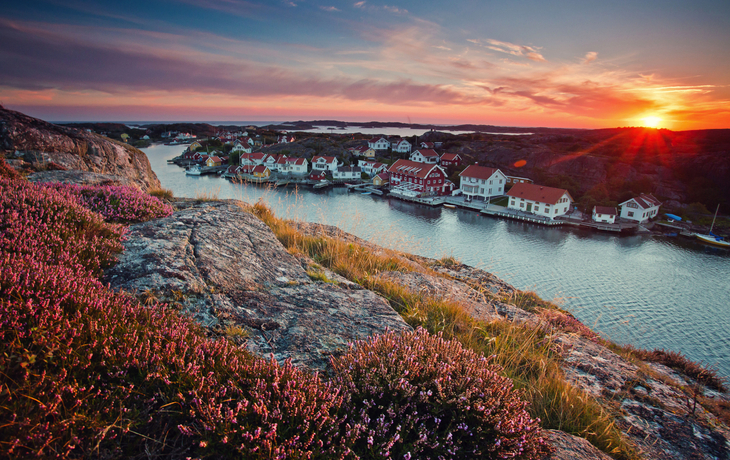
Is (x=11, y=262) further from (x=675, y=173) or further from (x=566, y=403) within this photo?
(x=675, y=173)

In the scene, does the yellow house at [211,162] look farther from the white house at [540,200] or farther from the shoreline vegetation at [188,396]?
the shoreline vegetation at [188,396]

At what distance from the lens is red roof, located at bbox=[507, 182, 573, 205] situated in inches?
1731

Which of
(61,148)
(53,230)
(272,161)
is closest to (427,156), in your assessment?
(272,161)

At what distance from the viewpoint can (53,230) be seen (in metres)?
3.37

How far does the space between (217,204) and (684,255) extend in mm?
45416

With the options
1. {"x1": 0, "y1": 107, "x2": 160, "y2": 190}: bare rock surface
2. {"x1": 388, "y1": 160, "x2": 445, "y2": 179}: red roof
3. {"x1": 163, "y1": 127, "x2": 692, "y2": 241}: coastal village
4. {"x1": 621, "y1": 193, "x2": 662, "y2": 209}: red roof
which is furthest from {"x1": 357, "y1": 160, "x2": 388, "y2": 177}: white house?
{"x1": 0, "y1": 107, "x2": 160, "y2": 190}: bare rock surface

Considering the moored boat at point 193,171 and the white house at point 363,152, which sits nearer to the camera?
the moored boat at point 193,171

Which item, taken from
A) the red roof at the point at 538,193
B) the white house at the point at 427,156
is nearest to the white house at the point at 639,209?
the red roof at the point at 538,193

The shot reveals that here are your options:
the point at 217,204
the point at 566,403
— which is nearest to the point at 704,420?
the point at 566,403

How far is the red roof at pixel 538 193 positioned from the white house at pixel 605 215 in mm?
4434

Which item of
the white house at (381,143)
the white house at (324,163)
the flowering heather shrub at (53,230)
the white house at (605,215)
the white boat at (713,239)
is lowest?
the white boat at (713,239)

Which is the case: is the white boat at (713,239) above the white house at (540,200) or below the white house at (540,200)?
below

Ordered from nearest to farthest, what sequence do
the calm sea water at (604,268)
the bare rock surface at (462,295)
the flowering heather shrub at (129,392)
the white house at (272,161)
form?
the flowering heather shrub at (129,392), the bare rock surface at (462,295), the calm sea water at (604,268), the white house at (272,161)

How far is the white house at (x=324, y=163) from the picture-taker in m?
73.9
